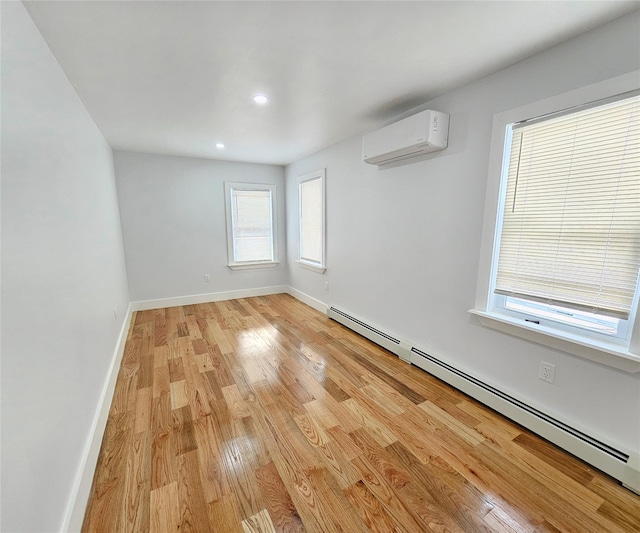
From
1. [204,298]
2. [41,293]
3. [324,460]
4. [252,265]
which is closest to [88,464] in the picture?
[41,293]

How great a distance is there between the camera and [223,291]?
4.66 metres

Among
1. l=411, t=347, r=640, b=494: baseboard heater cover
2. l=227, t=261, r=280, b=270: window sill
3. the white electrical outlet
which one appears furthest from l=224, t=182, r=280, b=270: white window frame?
the white electrical outlet

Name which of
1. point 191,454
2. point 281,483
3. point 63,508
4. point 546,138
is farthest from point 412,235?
point 63,508

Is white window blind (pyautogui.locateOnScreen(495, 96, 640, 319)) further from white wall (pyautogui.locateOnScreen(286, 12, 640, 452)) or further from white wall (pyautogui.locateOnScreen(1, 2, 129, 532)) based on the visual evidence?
white wall (pyautogui.locateOnScreen(1, 2, 129, 532))

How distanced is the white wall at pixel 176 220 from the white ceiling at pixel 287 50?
1487 millimetres

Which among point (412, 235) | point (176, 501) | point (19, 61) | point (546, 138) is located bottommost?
point (176, 501)

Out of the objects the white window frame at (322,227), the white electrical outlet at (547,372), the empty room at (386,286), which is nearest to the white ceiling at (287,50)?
the empty room at (386,286)

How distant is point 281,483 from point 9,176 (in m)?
1.72

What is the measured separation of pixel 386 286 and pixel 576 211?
158 cm

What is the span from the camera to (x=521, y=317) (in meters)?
1.83

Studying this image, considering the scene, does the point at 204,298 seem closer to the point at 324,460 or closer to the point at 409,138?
the point at 324,460

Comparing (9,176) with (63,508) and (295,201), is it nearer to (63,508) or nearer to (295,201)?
(63,508)

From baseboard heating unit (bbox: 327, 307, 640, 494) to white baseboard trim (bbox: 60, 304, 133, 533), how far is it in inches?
91.1

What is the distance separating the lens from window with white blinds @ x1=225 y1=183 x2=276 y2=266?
14.9ft
